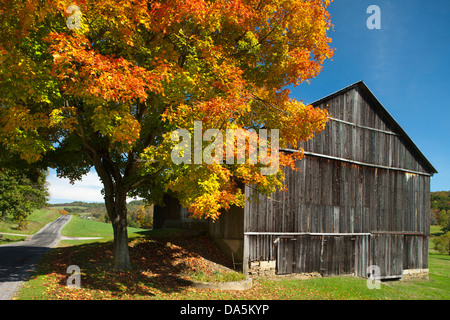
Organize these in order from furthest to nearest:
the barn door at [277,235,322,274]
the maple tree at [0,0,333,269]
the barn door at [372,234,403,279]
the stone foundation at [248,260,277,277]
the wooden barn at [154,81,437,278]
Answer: the barn door at [372,234,403,279]
the barn door at [277,235,322,274]
the wooden barn at [154,81,437,278]
the stone foundation at [248,260,277,277]
the maple tree at [0,0,333,269]

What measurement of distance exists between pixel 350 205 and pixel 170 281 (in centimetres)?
1207

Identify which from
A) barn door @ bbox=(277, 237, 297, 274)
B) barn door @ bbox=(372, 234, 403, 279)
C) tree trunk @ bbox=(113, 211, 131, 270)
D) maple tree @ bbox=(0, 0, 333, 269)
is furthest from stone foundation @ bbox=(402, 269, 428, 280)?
tree trunk @ bbox=(113, 211, 131, 270)

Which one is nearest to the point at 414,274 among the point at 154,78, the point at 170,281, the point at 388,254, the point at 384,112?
the point at 388,254

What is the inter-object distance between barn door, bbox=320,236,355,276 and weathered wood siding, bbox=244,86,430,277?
55 mm

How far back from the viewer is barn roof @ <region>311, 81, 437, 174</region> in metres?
19.8

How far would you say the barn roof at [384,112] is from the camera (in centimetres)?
1983

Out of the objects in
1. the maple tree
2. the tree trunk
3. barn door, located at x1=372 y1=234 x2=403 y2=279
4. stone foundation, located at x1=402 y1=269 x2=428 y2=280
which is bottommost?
stone foundation, located at x1=402 y1=269 x2=428 y2=280

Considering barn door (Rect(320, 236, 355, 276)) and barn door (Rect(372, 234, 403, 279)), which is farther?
barn door (Rect(372, 234, 403, 279))

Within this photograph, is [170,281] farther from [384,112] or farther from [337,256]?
[384,112]

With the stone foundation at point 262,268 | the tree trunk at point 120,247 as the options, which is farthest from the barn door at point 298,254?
the tree trunk at point 120,247

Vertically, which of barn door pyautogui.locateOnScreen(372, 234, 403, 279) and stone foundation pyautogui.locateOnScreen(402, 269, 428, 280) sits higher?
barn door pyautogui.locateOnScreen(372, 234, 403, 279)

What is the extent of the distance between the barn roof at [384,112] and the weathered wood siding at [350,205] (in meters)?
0.11

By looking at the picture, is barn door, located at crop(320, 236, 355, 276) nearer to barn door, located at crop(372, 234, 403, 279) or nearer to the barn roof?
barn door, located at crop(372, 234, 403, 279)

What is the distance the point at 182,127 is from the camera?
971 centimetres
